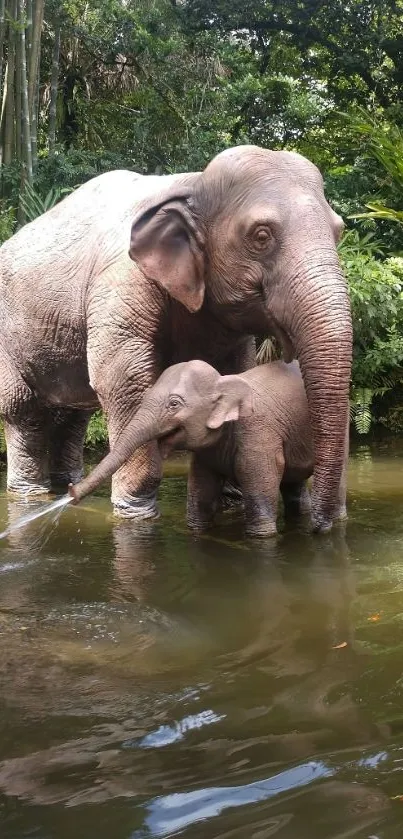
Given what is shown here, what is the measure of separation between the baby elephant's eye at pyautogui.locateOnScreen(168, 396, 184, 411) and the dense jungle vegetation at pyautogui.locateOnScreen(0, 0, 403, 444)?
6.37m

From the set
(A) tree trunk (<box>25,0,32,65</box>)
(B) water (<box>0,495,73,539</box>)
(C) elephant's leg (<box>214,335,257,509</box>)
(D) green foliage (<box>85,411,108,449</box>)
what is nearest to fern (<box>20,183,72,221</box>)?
(A) tree trunk (<box>25,0,32,65</box>)

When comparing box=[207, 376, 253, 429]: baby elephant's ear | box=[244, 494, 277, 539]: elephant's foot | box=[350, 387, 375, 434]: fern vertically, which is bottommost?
box=[350, 387, 375, 434]: fern

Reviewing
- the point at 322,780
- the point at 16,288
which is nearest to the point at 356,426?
the point at 16,288

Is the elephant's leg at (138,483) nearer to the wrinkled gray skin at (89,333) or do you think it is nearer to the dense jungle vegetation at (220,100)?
the wrinkled gray skin at (89,333)

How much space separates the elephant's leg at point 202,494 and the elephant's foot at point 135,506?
278 mm

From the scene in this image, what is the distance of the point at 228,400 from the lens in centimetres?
568

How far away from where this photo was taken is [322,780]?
8.73 ft

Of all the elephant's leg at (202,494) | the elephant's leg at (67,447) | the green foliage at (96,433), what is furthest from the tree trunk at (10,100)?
the elephant's leg at (202,494)

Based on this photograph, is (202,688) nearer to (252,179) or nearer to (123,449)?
(123,449)

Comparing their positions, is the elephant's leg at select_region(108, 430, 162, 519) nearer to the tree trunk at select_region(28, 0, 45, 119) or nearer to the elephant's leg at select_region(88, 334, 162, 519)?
the elephant's leg at select_region(88, 334, 162, 519)

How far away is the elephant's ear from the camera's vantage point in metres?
5.76

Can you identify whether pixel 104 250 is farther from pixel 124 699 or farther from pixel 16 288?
pixel 124 699

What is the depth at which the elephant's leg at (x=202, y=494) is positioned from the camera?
6.27 metres

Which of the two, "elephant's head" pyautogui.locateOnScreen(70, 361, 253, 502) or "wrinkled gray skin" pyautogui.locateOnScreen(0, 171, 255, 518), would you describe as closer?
"elephant's head" pyautogui.locateOnScreen(70, 361, 253, 502)
